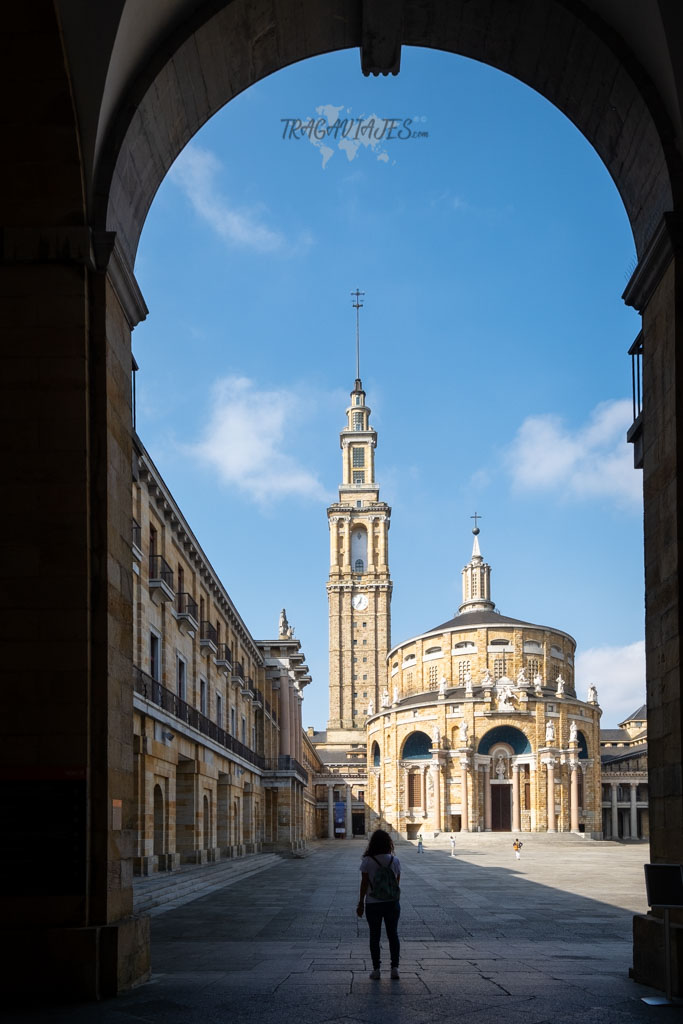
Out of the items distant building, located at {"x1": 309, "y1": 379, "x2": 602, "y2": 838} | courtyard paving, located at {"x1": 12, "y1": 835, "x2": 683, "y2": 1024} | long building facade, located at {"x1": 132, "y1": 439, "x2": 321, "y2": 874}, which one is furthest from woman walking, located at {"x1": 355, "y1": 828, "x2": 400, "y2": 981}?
distant building, located at {"x1": 309, "y1": 379, "x2": 602, "y2": 838}

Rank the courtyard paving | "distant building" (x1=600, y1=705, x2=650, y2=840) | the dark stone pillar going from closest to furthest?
the courtyard paving
the dark stone pillar
"distant building" (x1=600, y1=705, x2=650, y2=840)

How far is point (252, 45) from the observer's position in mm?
10688

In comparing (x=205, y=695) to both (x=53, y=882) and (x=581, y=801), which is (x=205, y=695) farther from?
(x=581, y=801)

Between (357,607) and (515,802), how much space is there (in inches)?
1883

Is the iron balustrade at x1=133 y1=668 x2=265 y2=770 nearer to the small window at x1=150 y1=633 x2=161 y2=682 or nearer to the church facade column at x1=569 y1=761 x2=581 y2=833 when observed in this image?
the small window at x1=150 y1=633 x2=161 y2=682

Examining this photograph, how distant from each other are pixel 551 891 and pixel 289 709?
37731 millimetres

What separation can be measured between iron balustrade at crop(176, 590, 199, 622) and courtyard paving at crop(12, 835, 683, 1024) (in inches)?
341

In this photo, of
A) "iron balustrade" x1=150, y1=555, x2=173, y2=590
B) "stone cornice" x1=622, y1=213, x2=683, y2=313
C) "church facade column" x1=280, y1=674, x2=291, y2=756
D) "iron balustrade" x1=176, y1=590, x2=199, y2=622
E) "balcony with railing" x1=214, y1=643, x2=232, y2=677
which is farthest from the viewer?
"church facade column" x1=280, y1=674, x2=291, y2=756

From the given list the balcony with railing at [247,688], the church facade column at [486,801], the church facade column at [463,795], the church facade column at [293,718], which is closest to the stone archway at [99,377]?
the balcony with railing at [247,688]

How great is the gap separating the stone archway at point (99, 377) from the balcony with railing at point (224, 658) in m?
29.6

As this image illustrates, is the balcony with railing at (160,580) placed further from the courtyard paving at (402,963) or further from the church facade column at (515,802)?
the church facade column at (515,802)

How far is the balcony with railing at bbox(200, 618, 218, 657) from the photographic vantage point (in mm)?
35556

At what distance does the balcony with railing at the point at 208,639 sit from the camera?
35.6 meters

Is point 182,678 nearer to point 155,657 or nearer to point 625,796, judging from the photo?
point 155,657
